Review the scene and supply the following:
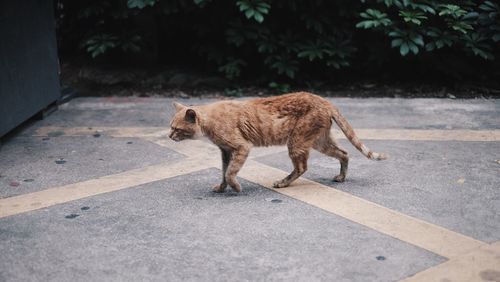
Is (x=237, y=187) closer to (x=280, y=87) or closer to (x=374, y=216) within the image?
(x=374, y=216)

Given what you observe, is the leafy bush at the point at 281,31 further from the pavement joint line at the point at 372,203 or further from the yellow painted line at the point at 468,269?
the yellow painted line at the point at 468,269

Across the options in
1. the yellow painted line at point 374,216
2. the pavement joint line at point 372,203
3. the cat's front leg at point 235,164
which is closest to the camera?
the pavement joint line at point 372,203

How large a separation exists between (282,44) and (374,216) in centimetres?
535

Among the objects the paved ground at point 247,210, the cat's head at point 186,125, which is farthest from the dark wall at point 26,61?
the cat's head at point 186,125

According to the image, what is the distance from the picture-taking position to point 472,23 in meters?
8.94

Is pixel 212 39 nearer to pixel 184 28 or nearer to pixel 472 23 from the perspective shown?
pixel 184 28

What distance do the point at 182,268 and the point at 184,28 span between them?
24.1 ft

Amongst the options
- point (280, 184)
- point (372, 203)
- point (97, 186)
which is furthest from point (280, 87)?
point (372, 203)

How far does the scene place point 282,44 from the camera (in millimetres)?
9406

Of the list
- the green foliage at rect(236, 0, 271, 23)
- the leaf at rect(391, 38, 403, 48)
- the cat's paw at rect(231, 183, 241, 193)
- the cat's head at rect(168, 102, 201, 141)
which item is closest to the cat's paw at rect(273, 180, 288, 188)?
the cat's paw at rect(231, 183, 241, 193)

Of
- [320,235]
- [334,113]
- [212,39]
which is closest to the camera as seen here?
[320,235]

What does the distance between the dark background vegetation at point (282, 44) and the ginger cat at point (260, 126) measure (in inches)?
148

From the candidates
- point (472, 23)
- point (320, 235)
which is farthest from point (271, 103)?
point (472, 23)

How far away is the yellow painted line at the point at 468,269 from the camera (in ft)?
11.5
